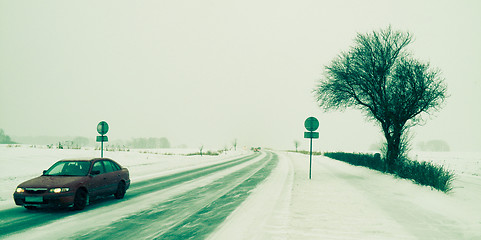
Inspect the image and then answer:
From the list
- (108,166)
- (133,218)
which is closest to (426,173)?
(133,218)

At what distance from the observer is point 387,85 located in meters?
21.8

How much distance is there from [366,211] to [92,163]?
26.9 ft

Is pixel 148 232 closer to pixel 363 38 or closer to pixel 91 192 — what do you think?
pixel 91 192

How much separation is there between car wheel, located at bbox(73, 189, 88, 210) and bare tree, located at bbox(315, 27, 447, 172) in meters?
17.8

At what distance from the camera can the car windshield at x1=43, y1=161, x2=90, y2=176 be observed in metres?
9.25

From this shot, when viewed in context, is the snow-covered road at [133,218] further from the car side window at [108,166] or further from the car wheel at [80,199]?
the car side window at [108,166]

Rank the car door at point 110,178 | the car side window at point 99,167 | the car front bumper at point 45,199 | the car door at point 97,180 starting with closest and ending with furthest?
the car front bumper at point 45,199
the car door at point 97,180
the car side window at point 99,167
the car door at point 110,178

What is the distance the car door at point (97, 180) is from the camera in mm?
9125

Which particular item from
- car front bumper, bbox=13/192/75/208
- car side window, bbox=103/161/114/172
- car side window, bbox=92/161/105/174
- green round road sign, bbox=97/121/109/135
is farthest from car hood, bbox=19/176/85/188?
green round road sign, bbox=97/121/109/135

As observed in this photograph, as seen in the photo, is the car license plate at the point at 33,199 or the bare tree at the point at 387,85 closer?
the car license plate at the point at 33,199

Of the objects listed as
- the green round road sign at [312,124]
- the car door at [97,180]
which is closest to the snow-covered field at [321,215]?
the car door at [97,180]

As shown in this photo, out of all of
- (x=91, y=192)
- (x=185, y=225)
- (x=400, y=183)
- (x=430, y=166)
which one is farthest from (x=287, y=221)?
(x=430, y=166)

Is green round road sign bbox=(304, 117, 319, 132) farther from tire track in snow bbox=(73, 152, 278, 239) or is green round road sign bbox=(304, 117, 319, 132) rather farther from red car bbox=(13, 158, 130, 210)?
red car bbox=(13, 158, 130, 210)

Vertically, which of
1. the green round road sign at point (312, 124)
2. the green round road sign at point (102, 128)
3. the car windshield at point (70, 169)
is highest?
the green round road sign at point (312, 124)
